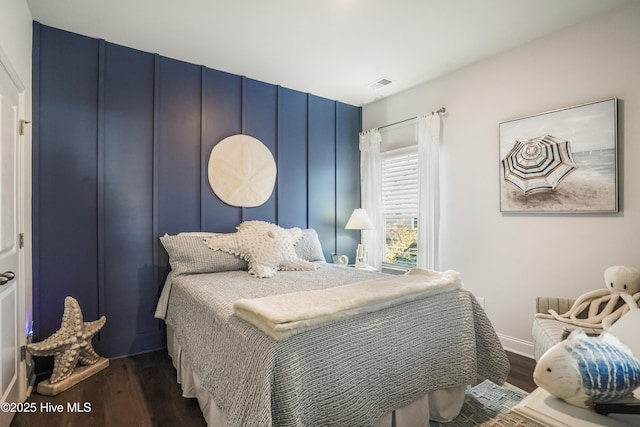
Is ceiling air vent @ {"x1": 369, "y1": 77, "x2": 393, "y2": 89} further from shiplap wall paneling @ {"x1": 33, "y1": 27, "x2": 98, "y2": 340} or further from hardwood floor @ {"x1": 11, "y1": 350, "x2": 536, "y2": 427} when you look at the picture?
hardwood floor @ {"x1": 11, "y1": 350, "x2": 536, "y2": 427}

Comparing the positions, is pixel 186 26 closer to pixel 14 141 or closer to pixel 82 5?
pixel 82 5

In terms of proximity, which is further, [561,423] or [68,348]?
[68,348]

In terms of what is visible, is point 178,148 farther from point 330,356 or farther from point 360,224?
point 330,356

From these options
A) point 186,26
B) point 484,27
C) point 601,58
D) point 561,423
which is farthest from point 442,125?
point 561,423

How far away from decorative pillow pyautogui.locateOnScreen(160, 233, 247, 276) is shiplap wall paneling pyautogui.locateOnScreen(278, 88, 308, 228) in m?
1.01

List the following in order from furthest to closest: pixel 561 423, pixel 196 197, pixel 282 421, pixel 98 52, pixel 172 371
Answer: pixel 196 197
pixel 98 52
pixel 172 371
pixel 282 421
pixel 561 423

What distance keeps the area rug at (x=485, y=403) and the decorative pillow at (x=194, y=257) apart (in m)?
1.82

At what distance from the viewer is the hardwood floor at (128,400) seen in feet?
5.95

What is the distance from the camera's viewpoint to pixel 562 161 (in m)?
2.45

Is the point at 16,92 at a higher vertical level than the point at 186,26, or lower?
lower

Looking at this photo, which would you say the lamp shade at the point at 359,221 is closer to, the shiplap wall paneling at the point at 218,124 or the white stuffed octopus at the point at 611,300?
the shiplap wall paneling at the point at 218,124

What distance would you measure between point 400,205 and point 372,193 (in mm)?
416

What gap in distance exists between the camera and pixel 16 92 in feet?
6.31

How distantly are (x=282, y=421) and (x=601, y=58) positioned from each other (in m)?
3.08
